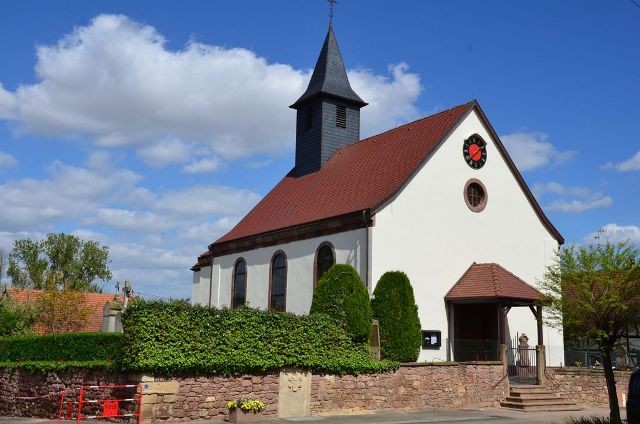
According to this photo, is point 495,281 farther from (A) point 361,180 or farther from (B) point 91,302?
(B) point 91,302

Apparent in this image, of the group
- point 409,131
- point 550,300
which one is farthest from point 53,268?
point 550,300

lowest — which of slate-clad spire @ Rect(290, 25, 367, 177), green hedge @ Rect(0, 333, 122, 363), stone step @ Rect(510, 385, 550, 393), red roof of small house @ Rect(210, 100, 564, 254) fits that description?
stone step @ Rect(510, 385, 550, 393)

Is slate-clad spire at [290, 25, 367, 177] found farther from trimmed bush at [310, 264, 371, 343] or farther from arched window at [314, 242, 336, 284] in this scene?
trimmed bush at [310, 264, 371, 343]

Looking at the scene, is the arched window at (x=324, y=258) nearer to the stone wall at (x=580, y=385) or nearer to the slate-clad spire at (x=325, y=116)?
the slate-clad spire at (x=325, y=116)

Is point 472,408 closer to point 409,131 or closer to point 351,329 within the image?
point 351,329

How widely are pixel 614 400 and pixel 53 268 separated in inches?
2174

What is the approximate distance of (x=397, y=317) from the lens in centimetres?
2086

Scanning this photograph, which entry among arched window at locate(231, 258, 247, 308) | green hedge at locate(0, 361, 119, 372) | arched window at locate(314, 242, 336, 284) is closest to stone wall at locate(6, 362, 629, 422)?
green hedge at locate(0, 361, 119, 372)

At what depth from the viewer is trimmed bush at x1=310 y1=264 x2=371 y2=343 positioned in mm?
19422

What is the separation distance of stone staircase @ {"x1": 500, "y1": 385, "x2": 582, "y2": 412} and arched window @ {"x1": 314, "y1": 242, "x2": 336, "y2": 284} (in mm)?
7652

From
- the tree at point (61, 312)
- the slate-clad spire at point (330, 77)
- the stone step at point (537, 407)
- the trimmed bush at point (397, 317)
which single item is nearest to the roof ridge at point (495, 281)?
the trimmed bush at point (397, 317)

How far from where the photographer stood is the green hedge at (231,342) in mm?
15719

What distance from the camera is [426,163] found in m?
24.6

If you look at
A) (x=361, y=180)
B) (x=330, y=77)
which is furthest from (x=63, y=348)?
(x=330, y=77)
